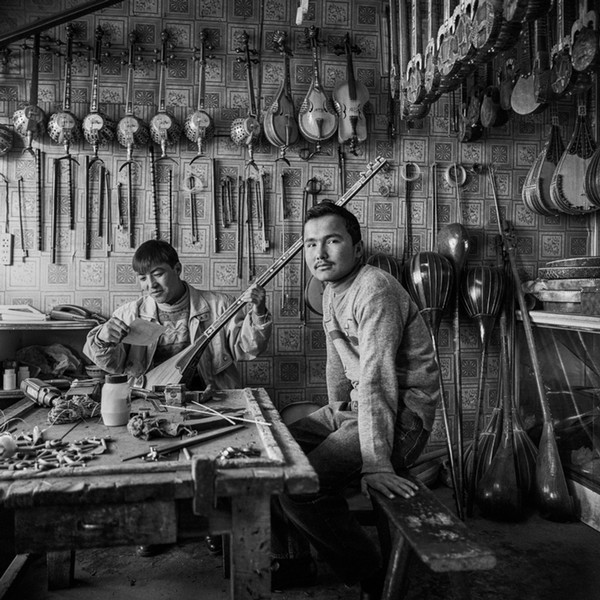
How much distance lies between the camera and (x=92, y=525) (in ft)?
4.48

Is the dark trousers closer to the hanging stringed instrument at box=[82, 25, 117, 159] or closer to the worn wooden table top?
the worn wooden table top

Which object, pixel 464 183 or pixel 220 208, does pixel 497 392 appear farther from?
pixel 220 208

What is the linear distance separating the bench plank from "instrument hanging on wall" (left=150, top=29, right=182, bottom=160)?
285 cm

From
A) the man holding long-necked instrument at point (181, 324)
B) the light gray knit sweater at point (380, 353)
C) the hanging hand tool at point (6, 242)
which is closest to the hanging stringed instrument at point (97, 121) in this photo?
the hanging hand tool at point (6, 242)

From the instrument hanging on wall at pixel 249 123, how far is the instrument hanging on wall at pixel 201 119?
178 mm

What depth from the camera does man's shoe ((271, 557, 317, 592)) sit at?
2.55 meters

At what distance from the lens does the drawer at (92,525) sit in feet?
4.43

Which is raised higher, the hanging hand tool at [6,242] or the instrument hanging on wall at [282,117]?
the instrument hanging on wall at [282,117]

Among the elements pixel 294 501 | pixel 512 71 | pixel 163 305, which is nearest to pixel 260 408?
pixel 294 501

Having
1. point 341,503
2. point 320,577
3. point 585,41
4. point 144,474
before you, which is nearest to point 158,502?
point 144,474

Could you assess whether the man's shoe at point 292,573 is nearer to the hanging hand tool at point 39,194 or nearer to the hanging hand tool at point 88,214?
the hanging hand tool at point 88,214

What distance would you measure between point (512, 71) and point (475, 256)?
1330 millimetres

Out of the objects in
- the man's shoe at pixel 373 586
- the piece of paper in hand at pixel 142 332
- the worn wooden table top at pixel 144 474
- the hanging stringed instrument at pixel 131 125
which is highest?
the hanging stringed instrument at pixel 131 125

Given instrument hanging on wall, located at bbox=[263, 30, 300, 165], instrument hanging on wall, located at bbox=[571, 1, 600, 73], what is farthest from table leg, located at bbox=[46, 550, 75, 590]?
instrument hanging on wall, located at bbox=[571, 1, 600, 73]
